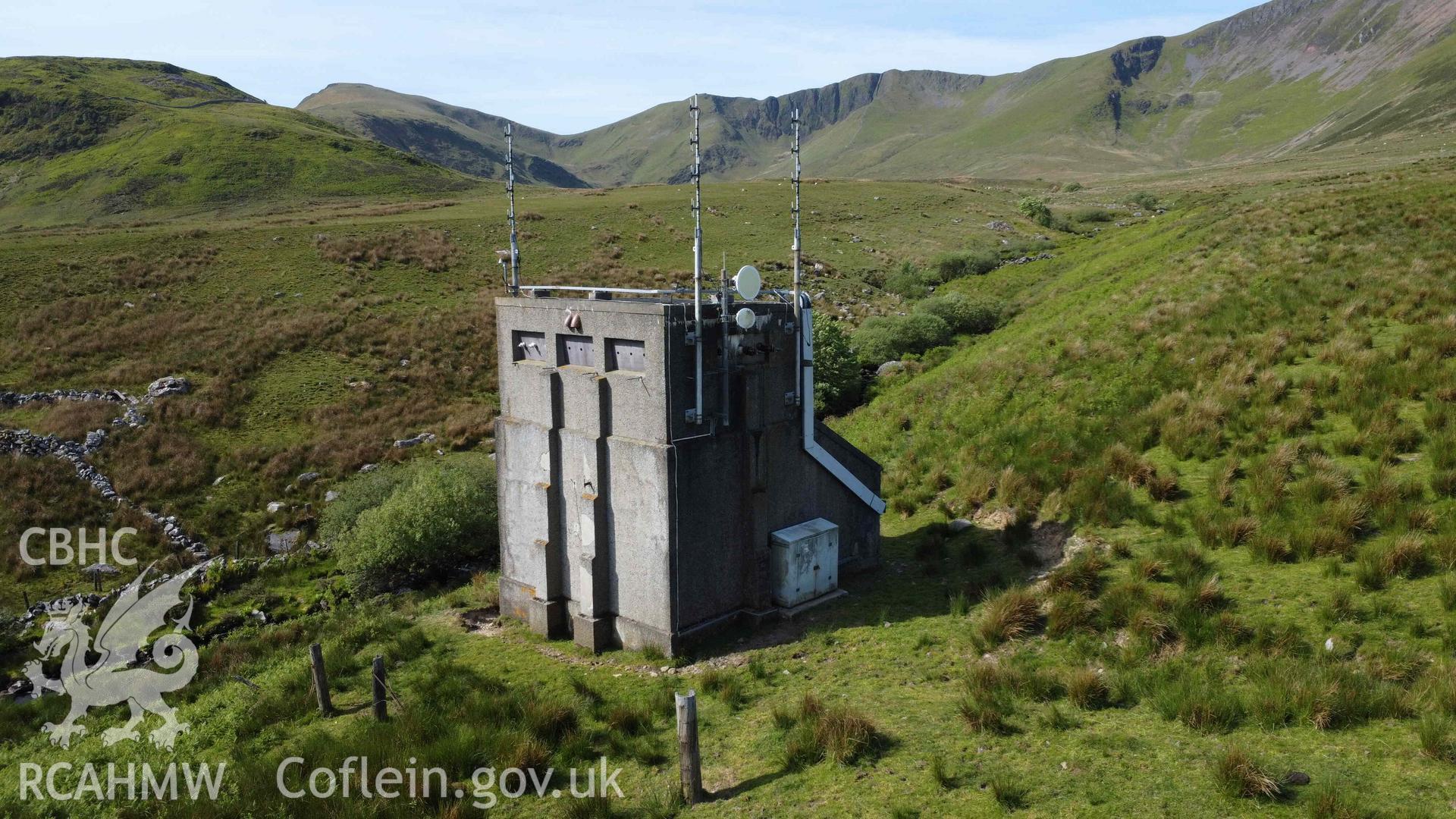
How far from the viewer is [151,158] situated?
10088 cm

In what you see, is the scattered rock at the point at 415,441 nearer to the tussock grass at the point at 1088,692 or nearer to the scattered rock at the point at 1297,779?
the tussock grass at the point at 1088,692

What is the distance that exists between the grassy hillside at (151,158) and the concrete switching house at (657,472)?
89.8 m

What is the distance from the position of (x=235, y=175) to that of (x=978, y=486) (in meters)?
109

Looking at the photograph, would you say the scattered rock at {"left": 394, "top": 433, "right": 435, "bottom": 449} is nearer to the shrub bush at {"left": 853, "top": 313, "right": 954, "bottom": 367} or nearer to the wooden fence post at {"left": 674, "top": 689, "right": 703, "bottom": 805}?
the shrub bush at {"left": 853, "top": 313, "right": 954, "bottom": 367}

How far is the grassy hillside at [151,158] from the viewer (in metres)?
90.7

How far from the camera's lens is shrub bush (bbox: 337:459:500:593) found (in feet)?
67.8

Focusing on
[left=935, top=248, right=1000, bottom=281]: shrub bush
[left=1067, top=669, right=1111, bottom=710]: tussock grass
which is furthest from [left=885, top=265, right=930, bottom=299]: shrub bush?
[left=1067, top=669, right=1111, bottom=710]: tussock grass

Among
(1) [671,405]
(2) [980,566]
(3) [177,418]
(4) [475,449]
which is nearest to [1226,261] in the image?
(2) [980,566]

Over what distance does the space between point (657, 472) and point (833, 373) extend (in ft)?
68.1

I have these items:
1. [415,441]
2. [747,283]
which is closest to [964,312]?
[415,441]

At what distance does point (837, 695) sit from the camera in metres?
11.6

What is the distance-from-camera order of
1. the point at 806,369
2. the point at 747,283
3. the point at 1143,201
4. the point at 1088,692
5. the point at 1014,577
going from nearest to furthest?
the point at 1088,692, the point at 747,283, the point at 1014,577, the point at 806,369, the point at 1143,201

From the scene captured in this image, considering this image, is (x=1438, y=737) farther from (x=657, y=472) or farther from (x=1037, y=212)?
(x=1037, y=212)

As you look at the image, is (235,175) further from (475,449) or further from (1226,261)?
(1226,261)
